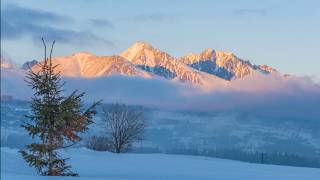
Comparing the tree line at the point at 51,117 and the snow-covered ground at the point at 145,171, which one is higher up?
the tree line at the point at 51,117

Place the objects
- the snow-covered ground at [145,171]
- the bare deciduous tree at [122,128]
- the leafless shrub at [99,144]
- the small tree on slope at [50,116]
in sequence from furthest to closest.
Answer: the leafless shrub at [99,144], the bare deciduous tree at [122,128], the snow-covered ground at [145,171], the small tree on slope at [50,116]

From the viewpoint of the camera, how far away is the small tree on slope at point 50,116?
28938 millimetres

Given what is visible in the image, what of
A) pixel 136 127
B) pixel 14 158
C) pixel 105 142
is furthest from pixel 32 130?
pixel 105 142

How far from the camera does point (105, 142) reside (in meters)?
104

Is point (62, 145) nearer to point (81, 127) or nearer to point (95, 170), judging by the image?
point (81, 127)

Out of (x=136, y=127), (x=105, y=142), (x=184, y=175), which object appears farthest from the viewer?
(x=105, y=142)

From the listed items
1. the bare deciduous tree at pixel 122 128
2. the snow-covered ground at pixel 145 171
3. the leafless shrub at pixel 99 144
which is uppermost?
the bare deciduous tree at pixel 122 128

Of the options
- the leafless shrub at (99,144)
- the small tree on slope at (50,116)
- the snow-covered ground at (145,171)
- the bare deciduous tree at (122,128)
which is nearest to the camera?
the small tree on slope at (50,116)

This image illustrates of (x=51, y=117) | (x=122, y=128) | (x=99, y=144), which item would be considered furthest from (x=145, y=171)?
(x=99, y=144)

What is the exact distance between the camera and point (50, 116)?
95.2 feet

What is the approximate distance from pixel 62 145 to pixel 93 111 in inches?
84.4

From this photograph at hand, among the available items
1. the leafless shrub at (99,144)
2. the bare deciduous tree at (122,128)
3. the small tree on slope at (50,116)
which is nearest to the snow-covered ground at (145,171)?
the small tree on slope at (50,116)

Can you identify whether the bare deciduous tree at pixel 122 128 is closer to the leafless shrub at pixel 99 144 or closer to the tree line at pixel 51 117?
the leafless shrub at pixel 99 144

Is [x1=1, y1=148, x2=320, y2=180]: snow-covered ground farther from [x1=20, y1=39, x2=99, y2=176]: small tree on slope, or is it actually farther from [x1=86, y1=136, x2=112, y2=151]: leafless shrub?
[x1=86, y1=136, x2=112, y2=151]: leafless shrub
